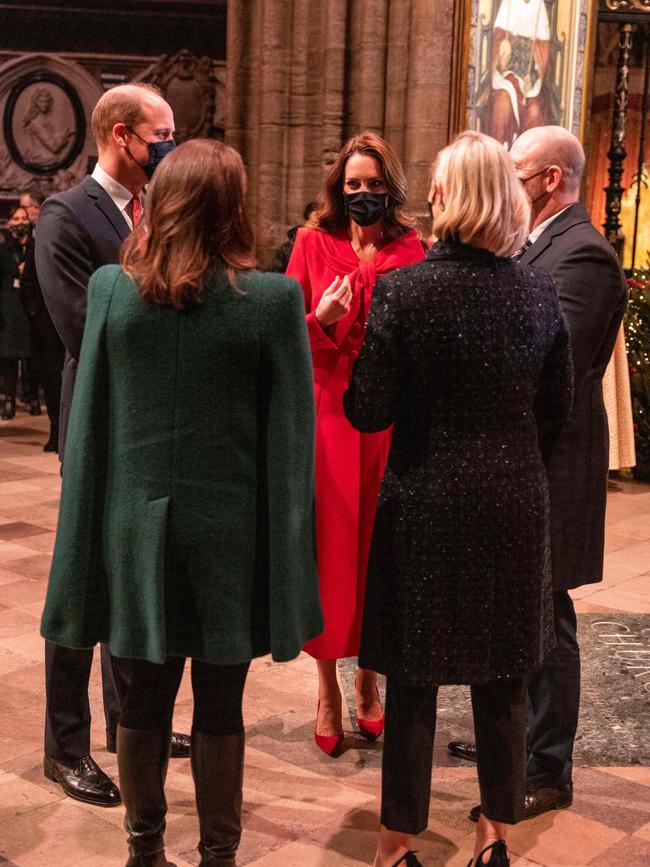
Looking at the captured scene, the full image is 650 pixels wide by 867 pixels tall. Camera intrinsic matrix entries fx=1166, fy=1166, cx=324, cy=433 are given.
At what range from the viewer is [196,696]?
2.53 meters

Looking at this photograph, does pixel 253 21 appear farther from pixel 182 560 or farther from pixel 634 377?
pixel 182 560

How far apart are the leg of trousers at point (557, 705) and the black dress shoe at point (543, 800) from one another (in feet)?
0.06

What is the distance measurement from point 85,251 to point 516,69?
5418 millimetres

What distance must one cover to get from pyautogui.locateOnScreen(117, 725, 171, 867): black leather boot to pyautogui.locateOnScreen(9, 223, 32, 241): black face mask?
8.49 meters

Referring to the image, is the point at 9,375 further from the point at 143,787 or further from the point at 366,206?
the point at 143,787

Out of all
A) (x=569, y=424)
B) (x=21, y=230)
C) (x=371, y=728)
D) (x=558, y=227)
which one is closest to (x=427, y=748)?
(x=569, y=424)

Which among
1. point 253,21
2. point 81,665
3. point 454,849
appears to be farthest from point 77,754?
point 253,21

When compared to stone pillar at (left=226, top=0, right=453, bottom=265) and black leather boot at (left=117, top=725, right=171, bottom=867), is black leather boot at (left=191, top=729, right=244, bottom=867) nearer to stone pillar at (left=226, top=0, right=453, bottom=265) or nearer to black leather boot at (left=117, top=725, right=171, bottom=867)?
black leather boot at (left=117, top=725, right=171, bottom=867)

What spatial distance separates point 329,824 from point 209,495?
132 cm

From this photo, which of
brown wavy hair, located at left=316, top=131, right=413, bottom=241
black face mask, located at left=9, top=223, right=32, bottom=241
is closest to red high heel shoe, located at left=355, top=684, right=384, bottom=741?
brown wavy hair, located at left=316, top=131, right=413, bottom=241

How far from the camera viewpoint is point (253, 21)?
877cm

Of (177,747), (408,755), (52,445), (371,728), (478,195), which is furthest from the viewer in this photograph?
(52,445)

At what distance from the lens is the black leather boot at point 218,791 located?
2.51m

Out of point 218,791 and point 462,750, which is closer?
point 218,791
